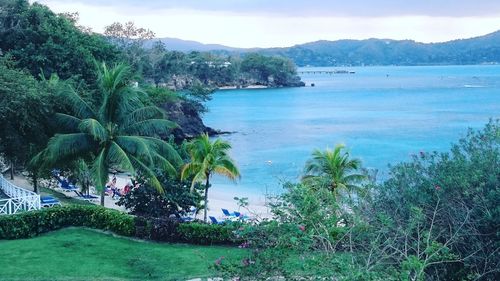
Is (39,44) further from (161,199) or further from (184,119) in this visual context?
(184,119)

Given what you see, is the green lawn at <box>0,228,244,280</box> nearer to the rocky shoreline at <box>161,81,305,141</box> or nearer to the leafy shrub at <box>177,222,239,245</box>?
the leafy shrub at <box>177,222,239,245</box>

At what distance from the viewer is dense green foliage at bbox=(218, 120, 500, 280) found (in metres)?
8.83

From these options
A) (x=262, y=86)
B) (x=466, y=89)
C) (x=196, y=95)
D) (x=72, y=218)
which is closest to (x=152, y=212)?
(x=72, y=218)

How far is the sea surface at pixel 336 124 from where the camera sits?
161 ft

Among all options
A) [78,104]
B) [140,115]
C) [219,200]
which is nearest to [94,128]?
[78,104]

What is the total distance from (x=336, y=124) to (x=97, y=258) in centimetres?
6124

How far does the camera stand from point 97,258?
598 inches

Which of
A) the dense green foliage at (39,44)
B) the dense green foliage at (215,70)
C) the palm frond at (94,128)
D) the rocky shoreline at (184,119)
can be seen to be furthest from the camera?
the dense green foliage at (215,70)

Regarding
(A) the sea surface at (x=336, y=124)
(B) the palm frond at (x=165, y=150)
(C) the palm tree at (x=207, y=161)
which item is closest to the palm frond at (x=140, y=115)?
(B) the palm frond at (x=165, y=150)

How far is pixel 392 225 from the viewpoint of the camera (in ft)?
32.1

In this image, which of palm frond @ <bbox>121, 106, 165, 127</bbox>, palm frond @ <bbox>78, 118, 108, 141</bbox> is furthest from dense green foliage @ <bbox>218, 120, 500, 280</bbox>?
palm frond @ <bbox>121, 106, 165, 127</bbox>

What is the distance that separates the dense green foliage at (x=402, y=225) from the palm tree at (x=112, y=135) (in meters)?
10.6

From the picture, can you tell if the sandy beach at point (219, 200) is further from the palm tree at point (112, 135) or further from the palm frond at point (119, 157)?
the palm frond at point (119, 157)

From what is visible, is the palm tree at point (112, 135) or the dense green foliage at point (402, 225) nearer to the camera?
the dense green foliage at point (402, 225)
